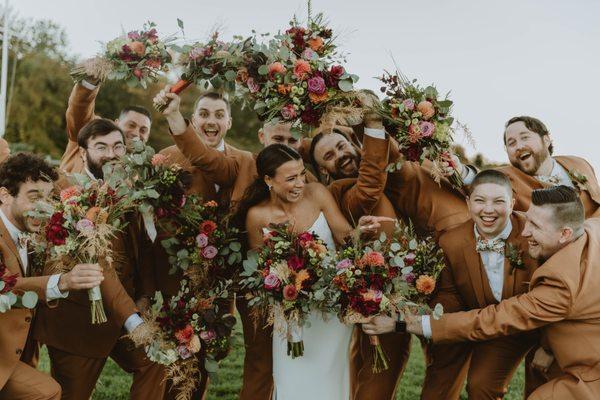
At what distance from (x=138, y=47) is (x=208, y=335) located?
2561 millimetres

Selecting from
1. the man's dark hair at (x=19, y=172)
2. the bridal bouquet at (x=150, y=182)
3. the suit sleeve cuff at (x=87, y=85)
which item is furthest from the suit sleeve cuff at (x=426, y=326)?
the suit sleeve cuff at (x=87, y=85)

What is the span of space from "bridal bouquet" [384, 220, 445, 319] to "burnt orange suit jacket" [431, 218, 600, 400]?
60cm

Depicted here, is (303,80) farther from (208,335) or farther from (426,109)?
(208,335)

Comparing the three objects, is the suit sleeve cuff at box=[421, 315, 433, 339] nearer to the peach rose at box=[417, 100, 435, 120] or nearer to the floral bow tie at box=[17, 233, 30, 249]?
the peach rose at box=[417, 100, 435, 120]

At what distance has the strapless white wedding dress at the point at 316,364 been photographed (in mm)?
5789

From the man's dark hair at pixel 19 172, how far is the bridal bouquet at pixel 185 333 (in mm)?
1448

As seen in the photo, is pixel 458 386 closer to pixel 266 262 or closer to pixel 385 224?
pixel 385 224

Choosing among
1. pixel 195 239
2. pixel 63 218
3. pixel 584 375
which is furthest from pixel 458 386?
pixel 63 218

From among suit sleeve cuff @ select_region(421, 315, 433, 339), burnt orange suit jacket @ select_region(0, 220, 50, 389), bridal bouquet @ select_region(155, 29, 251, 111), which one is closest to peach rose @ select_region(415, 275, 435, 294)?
suit sleeve cuff @ select_region(421, 315, 433, 339)

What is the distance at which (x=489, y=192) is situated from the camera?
5.59 m

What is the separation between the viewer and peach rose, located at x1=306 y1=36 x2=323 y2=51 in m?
5.43

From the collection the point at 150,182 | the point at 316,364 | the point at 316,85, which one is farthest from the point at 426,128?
the point at 150,182

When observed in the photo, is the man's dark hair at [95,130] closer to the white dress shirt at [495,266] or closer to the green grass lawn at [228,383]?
the green grass lawn at [228,383]

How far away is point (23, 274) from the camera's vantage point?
5.51 metres
